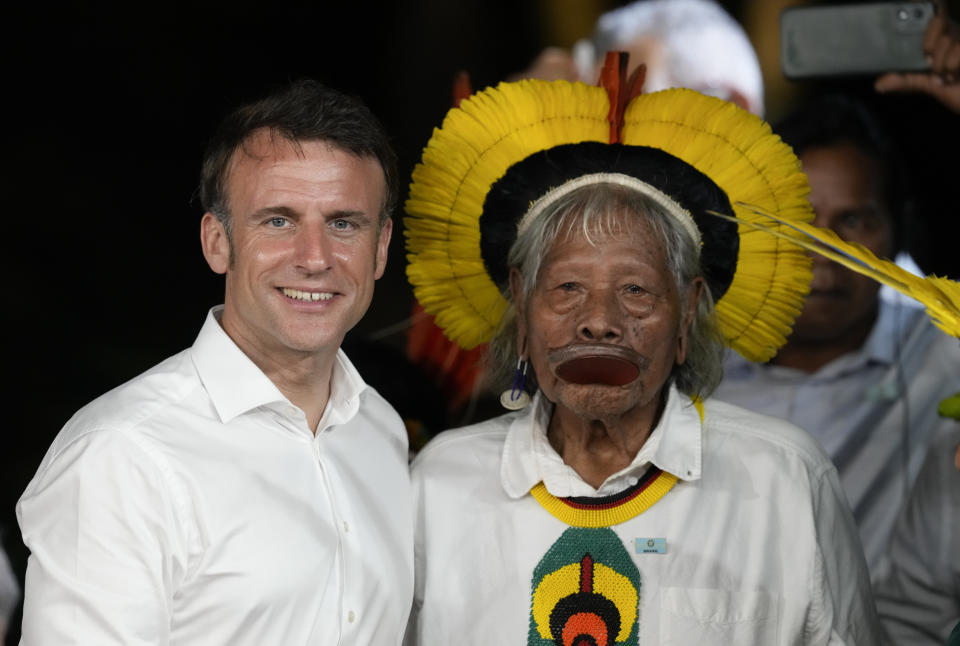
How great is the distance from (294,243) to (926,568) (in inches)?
76.1

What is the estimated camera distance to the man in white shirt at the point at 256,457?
217 centimetres

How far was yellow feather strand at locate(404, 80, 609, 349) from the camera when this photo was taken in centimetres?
287

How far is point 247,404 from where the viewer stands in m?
2.42

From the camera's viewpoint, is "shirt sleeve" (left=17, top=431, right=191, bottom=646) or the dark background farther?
the dark background

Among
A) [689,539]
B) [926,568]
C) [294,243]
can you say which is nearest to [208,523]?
[294,243]

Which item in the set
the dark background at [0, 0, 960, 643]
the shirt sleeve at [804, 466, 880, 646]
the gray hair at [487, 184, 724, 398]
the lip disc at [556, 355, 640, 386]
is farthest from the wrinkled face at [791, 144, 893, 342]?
the lip disc at [556, 355, 640, 386]

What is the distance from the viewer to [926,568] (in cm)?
329

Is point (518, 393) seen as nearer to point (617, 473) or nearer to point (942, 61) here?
point (617, 473)

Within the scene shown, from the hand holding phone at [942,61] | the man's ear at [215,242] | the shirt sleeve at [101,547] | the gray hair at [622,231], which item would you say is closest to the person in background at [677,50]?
the hand holding phone at [942,61]

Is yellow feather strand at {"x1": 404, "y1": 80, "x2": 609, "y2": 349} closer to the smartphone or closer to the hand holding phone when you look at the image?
the smartphone

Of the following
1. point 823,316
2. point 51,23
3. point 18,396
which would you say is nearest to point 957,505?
point 823,316

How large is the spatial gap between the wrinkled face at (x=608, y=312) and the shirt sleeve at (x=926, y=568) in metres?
1.03

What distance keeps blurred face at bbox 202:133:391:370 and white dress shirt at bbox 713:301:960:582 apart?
2.01m

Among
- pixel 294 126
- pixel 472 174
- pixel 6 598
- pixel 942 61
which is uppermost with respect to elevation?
pixel 942 61
